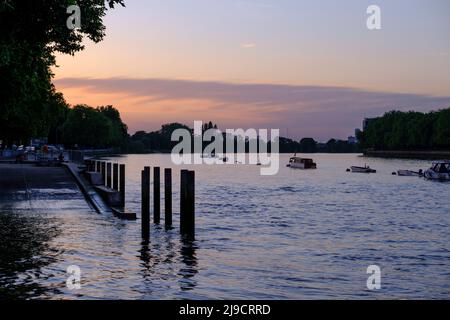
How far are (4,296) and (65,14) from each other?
1038 cm

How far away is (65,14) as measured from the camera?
69.8 ft

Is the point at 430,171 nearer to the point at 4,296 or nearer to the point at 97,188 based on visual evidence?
the point at 97,188

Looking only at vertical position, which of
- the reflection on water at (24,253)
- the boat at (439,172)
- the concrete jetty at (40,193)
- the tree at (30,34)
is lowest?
the boat at (439,172)

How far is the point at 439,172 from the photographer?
97.9 m

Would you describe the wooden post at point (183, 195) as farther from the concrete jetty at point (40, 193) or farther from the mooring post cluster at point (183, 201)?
the concrete jetty at point (40, 193)

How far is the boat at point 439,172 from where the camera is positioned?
3787 inches

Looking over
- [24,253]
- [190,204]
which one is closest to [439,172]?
[190,204]

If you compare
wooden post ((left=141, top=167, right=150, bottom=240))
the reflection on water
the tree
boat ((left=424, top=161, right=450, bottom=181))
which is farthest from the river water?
boat ((left=424, top=161, right=450, bottom=181))

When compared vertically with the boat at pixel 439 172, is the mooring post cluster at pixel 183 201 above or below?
above

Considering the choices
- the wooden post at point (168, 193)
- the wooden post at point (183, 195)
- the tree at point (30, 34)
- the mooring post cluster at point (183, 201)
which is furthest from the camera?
the wooden post at point (168, 193)

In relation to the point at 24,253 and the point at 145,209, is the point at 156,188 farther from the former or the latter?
the point at 24,253

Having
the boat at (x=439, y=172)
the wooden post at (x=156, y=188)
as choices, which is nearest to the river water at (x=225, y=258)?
the wooden post at (x=156, y=188)

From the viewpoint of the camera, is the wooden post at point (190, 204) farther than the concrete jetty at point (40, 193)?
No
